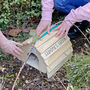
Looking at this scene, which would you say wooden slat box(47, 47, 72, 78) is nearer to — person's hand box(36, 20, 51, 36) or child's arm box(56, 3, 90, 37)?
child's arm box(56, 3, 90, 37)

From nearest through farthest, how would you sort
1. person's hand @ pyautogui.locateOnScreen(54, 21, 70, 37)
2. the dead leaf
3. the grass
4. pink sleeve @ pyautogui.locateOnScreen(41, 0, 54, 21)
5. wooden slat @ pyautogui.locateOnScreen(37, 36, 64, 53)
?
the grass < wooden slat @ pyautogui.locateOnScreen(37, 36, 64, 53) < person's hand @ pyautogui.locateOnScreen(54, 21, 70, 37) < pink sleeve @ pyautogui.locateOnScreen(41, 0, 54, 21) < the dead leaf

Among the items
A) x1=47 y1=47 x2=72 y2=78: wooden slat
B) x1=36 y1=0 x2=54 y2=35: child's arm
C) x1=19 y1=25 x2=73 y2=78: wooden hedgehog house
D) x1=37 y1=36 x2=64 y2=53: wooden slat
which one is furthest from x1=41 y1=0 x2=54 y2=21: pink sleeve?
x1=47 y1=47 x2=72 y2=78: wooden slat

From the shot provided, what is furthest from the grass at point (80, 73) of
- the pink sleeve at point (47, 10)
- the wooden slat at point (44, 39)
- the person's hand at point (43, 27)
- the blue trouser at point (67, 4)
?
the blue trouser at point (67, 4)

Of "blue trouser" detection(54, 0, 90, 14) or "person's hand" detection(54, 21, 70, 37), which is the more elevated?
"blue trouser" detection(54, 0, 90, 14)

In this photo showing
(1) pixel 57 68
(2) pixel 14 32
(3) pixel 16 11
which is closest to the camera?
(1) pixel 57 68

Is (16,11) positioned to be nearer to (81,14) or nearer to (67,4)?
(67,4)

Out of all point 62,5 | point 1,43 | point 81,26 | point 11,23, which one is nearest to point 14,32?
point 11,23

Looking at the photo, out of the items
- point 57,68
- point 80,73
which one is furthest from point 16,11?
point 80,73

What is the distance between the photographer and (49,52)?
182 centimetres

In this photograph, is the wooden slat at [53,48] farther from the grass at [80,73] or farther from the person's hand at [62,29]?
the grass at [80,73]

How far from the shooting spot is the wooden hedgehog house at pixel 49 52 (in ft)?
5.82

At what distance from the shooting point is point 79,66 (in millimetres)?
1592

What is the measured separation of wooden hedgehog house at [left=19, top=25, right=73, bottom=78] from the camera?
5.82ft

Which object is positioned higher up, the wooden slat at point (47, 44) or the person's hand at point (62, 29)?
the person's hand at point (62, 29)
